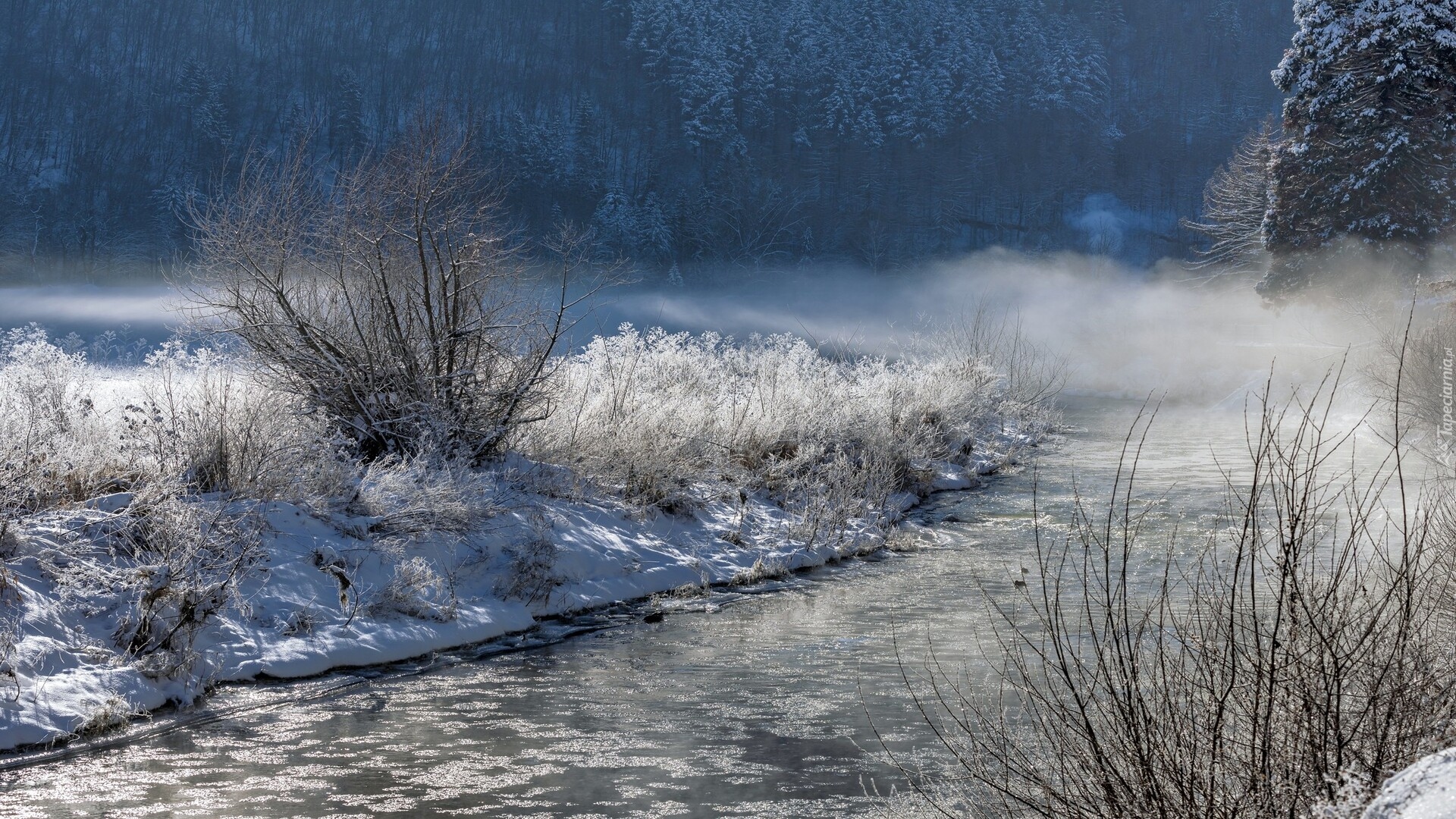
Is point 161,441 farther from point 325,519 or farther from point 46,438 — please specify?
point 325,519

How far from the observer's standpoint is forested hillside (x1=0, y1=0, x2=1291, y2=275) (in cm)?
8294

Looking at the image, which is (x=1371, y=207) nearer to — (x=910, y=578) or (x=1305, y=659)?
(x=910, y=578)

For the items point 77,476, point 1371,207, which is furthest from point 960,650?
point 1371,207

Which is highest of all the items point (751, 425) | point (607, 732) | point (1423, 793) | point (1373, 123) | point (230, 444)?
point (1373, 123)

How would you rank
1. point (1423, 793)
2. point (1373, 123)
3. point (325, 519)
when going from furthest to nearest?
point (1373, 123), point (325, 519), point (1423, 793)

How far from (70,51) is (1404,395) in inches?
3924

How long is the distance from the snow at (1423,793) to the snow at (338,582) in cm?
792

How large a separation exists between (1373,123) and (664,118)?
6618 cm

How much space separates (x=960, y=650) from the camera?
10.6 metres

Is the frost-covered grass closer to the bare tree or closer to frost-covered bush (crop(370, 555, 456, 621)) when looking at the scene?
frost-covered bush (crop(370, 555, 456, 621))

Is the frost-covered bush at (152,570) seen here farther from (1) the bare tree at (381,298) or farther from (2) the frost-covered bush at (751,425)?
(2) the frost-covered bush at (751,425)

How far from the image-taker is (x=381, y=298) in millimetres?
15055

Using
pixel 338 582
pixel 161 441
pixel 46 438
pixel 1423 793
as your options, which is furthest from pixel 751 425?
pixel 1423 793

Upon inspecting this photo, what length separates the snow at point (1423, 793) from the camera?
2.53 m
